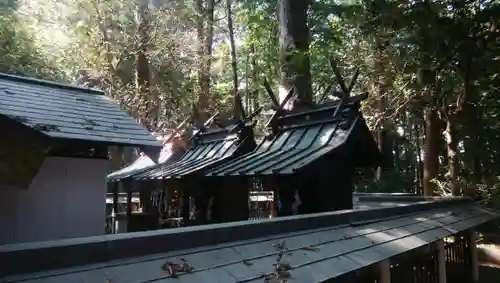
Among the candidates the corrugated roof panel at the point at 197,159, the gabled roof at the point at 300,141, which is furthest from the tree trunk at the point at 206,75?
the gabled roof at the point at 300,141

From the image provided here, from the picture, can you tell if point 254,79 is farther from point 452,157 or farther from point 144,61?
point 452,157

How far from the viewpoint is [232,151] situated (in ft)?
33.6

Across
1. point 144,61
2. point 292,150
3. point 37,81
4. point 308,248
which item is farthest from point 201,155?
point 144,61

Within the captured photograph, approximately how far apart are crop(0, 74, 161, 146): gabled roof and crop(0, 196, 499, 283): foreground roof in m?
4.00

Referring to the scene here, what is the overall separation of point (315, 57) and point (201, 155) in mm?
4380

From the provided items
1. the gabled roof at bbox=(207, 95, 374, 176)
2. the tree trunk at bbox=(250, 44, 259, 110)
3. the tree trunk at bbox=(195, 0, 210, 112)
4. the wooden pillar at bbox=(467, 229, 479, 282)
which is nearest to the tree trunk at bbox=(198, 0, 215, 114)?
the tree trunk at bbox=(195, 0, 210, 112)

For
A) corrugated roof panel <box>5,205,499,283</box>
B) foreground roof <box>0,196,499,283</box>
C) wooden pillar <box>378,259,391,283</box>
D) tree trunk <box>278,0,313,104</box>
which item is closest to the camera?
foreground roof <box>0,196,499,283</box>

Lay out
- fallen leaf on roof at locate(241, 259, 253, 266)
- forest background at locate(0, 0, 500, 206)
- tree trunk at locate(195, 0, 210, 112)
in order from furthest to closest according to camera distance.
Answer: tree trunk at locate(195, 0, 210, 112), forest background at locate(0, 0, 500, 206), fallen leaf on roof at locate(241, 259, 253, 266)

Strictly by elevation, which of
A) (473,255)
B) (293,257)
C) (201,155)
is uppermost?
(201,155)

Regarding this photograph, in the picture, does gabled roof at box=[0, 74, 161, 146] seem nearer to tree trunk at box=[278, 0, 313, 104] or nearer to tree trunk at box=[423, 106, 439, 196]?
tree trunk at box=[278, 0, 313, 104]

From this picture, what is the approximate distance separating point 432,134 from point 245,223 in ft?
44.8

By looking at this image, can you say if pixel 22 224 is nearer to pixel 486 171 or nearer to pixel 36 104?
pixel 36 104

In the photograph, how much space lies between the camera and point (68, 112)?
8.77 metres

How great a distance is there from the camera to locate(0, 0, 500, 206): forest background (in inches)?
434
